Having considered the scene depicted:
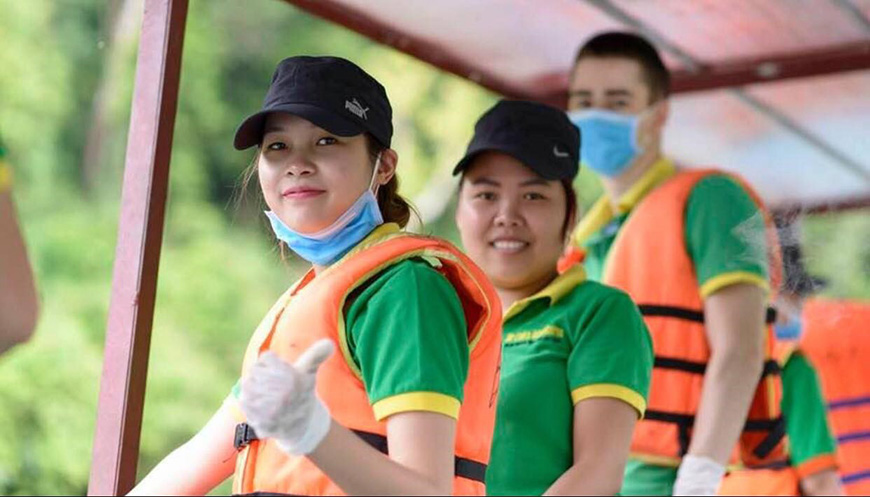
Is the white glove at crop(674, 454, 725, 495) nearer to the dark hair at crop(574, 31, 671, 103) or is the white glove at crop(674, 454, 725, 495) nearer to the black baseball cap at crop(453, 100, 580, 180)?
the black baseball cap at crop(453, 100, 580, 180)

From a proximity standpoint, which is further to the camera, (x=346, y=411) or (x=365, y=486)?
(x=346, y=411)

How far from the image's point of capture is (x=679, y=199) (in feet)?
13.2

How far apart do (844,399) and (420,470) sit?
14.0ft

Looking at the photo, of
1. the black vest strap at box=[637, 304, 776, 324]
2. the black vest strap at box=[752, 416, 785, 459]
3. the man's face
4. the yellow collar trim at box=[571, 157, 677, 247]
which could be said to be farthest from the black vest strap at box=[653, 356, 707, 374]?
the man's face

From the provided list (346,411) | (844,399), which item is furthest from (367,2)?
(844,399)

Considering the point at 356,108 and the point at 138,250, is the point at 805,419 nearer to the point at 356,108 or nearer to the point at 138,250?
the point at 138,250

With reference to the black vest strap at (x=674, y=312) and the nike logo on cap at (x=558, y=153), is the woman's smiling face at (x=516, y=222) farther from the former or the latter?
the black vest strap at (x=674, y=312)

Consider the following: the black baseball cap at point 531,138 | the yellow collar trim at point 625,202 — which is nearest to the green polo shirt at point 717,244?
the yellow collar trim at point 625,202

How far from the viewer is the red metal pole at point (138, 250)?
10.4 ft

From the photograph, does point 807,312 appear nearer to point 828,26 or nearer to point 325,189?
point 828,26

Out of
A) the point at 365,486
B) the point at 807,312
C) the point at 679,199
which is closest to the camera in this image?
the point at 365,486

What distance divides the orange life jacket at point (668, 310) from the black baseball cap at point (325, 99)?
1.49m

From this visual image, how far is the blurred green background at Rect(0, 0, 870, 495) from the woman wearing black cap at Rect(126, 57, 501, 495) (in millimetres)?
5370

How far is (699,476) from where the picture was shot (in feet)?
12.3
